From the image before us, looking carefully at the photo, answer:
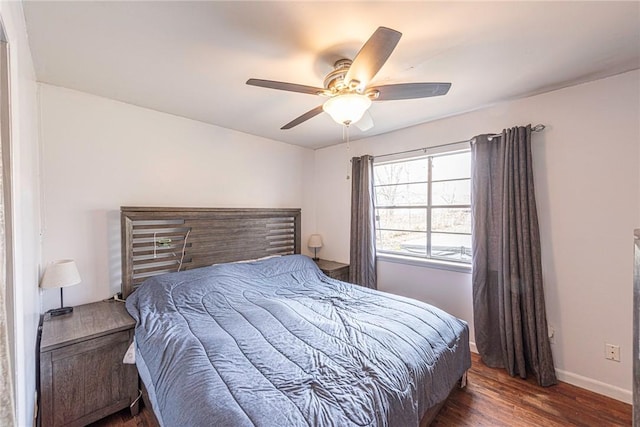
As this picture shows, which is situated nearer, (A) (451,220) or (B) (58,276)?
(B) (58,276)

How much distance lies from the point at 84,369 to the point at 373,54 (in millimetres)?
2567

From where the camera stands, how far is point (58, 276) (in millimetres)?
1939

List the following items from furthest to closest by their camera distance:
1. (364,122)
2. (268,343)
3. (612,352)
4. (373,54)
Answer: (364,122), (612,352), (268,343), (373,54)

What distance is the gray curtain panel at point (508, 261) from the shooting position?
7.41 ft

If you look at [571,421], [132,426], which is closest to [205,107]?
[132,426]

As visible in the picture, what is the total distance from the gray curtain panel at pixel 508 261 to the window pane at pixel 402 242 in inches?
26.0

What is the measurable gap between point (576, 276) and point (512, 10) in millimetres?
2055

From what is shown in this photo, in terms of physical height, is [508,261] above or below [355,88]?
below

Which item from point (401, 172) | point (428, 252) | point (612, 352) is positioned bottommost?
point (612, 352)

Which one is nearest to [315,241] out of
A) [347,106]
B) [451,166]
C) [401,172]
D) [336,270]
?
[336,270]

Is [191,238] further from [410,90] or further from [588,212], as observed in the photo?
[588,212]

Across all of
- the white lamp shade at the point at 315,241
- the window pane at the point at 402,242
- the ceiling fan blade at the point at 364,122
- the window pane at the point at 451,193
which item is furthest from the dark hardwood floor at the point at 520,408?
the white lamp shade at the point at 315,241

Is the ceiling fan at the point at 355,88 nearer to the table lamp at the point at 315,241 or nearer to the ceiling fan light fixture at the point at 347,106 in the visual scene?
the ceiling fan light fixture at the point at 347,106

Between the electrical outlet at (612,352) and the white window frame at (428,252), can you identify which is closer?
the electrical outlet at (612,352)
